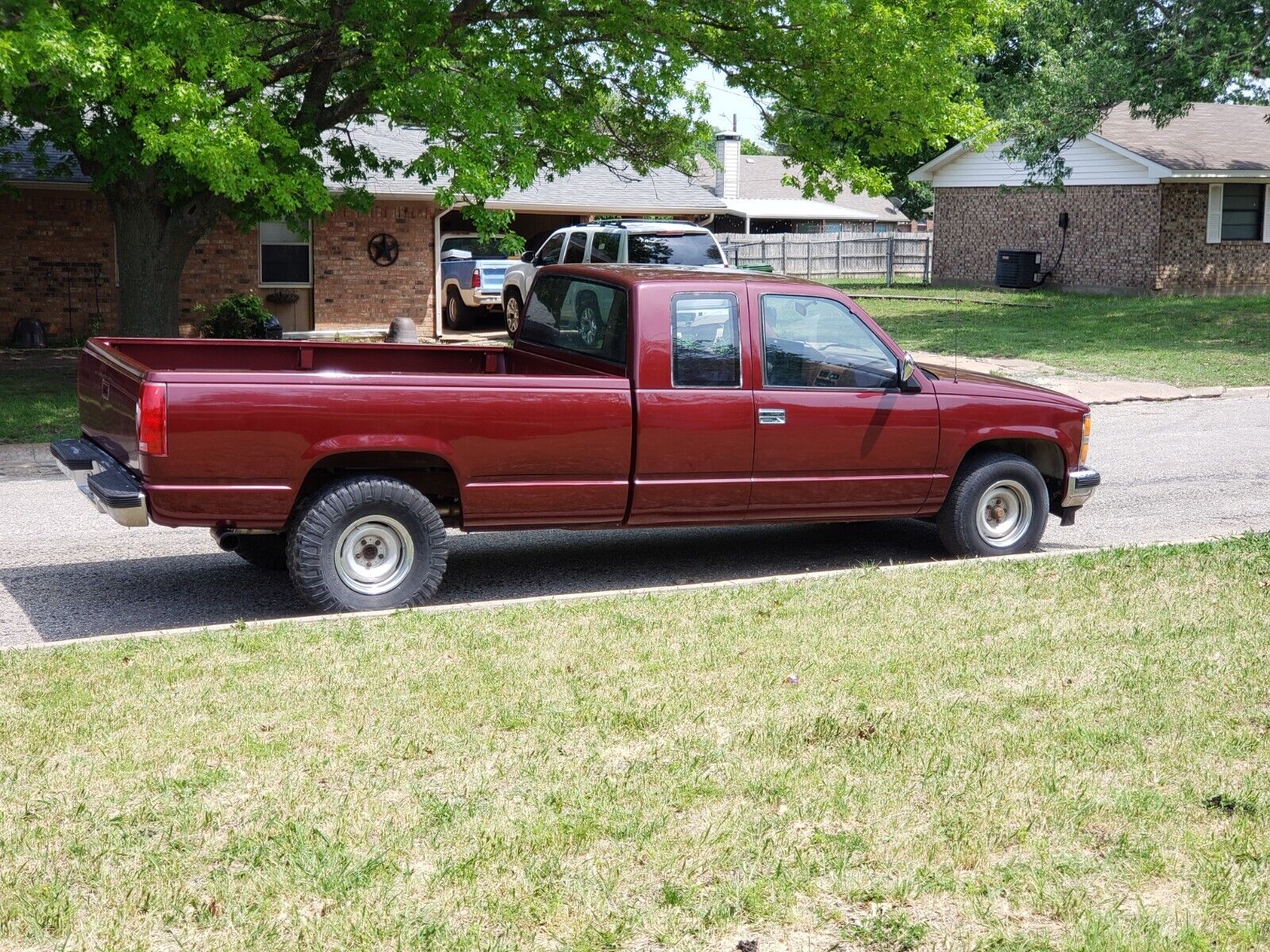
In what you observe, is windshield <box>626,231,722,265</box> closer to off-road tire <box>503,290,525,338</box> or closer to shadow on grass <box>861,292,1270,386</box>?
off-road tire <box>503,290,525,338</box>

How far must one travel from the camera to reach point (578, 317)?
8.53 metres

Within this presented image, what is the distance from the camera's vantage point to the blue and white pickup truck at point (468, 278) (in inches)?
1064

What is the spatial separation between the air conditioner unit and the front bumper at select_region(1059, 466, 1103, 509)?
2783 centimetres

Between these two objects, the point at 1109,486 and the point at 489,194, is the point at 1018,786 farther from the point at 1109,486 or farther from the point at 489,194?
the point at 489,194

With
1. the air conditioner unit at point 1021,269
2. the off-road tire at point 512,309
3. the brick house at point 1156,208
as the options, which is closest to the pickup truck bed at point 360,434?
the off-road tire at point 512,309

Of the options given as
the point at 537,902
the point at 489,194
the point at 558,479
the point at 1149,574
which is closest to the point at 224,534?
the point at 558,479

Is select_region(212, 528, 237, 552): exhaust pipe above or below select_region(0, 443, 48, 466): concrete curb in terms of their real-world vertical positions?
above

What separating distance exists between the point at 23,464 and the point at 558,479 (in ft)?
23.0

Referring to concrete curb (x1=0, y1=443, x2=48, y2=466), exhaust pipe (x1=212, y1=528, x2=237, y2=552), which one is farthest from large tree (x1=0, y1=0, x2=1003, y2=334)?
exhaust pipe (x1=212, y1=528, x2=237, y2=552)

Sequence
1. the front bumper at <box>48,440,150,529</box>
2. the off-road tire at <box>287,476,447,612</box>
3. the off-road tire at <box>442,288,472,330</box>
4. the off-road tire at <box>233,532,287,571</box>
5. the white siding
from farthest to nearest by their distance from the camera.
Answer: the white siding → the off-road tire at <box>442,288,472,330</box> → the off-road tire at <box>233,532,287,571</box> → the off-road tire at <box>287,476,447,612</box> → the front bumper at <box>48,440,150,529</box>

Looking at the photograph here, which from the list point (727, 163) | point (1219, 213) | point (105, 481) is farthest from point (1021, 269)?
point (105, 481)

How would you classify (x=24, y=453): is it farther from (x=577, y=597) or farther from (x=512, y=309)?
(x=512, y=309)

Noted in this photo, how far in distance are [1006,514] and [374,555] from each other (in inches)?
158

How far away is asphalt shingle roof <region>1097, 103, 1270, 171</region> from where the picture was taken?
31953 mm
